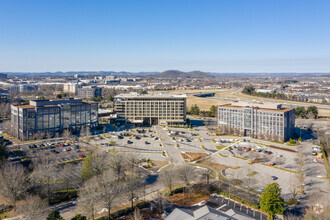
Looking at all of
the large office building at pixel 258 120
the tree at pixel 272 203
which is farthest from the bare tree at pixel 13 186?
the large office building at pixel 258 120

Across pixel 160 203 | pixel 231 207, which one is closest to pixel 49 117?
pixel 160 203

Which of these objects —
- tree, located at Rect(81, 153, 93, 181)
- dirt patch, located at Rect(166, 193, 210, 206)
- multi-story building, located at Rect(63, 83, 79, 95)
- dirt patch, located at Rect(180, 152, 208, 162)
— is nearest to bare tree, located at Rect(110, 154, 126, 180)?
tree, located at Rect(81, 153, 93, 181)

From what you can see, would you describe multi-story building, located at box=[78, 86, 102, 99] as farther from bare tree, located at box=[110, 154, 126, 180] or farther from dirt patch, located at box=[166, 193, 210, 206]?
dirt patch, located at box=[166, 193, 210, 206]

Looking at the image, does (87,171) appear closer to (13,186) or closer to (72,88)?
(13,186)

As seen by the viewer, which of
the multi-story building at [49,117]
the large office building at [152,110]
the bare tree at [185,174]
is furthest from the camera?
the large office building at [152,110]

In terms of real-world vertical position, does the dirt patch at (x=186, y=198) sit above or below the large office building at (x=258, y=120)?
below

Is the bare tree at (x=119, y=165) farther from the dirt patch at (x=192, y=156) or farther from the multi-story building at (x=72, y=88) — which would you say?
the multi-story building at (x=72, y=88)
